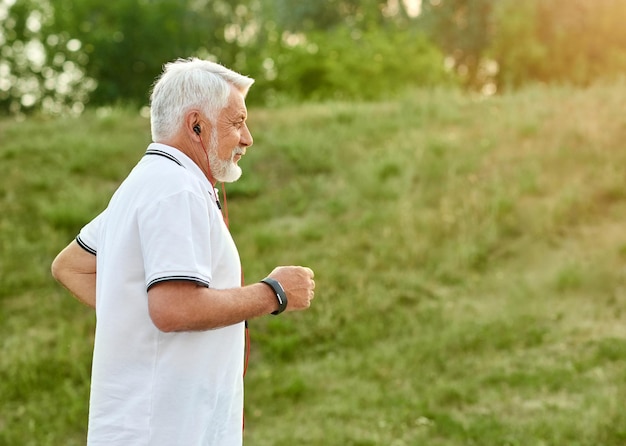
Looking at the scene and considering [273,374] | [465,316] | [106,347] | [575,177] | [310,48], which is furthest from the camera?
[310,48]

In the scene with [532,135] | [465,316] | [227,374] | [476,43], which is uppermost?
[476,43]

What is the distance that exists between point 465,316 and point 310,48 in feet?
64.2

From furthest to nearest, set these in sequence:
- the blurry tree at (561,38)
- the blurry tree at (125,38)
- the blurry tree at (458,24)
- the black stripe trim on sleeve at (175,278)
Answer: the blurry tree at (458,24) → the blurry tree at (561,38) → the blurry tree at (125,38) → the black stripe trim on sleeve at (175,278)

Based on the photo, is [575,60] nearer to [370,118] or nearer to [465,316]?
[370,118]

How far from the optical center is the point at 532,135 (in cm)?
1241

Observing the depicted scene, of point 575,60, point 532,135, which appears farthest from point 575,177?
point 575,60

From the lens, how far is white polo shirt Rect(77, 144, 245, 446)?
246 centimetres

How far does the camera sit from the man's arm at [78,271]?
3039 millimetres

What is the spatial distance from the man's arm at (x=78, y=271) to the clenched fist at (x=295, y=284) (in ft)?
2.62

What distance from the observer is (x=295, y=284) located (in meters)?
2.71

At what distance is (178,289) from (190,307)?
66 mm

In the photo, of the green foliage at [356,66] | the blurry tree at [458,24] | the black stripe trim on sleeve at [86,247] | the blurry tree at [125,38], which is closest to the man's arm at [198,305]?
the black stripe trim on sleeve at [86,247]

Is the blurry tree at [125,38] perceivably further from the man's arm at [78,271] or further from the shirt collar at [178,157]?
the shirt collar at [178,157]

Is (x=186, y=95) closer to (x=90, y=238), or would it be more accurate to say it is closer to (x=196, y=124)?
(x=196, y=124)
